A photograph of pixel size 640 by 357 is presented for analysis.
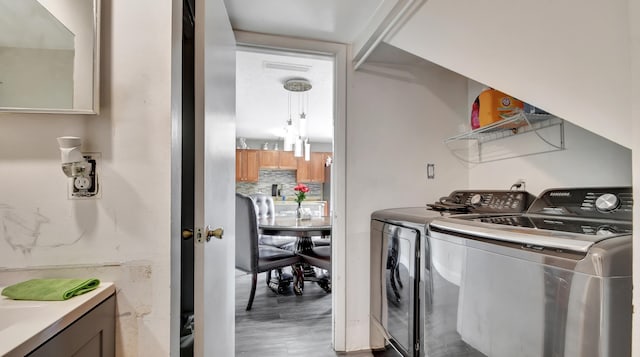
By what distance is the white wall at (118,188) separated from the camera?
850 mm

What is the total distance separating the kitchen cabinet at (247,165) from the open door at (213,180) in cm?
452

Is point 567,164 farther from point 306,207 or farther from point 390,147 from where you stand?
point 306,207

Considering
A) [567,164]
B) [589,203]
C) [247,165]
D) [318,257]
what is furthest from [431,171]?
[247,165]

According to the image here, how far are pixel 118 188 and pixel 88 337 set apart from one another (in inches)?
15.8

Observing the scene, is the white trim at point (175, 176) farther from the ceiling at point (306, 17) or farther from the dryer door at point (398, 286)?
the dryer door at point (398, 286)

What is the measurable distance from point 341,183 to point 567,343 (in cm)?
143

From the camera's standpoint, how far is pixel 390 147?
2.10m

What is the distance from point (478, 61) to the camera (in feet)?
4.30

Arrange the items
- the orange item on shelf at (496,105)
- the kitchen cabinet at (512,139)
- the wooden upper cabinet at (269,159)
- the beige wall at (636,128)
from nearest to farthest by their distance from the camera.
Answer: the beige wall at (636,128), the kitchen cabinet at (512,139), the orange item on shelf at (496,105), the wooden upper cabinet at (269,159)

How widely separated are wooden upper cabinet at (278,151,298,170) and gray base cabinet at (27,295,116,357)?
5472mm

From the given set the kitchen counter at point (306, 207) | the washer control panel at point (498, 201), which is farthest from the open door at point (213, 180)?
the kitchen counter at point (306, 207)

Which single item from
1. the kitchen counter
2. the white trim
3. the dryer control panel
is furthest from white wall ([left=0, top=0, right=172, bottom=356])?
the kitchen counter

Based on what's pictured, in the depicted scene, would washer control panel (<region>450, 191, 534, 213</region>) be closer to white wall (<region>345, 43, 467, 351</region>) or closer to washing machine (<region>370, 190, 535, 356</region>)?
washing machine (<region>370, 190, 535, 356</region>)

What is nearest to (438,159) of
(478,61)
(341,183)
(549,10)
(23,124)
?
(341,183)
